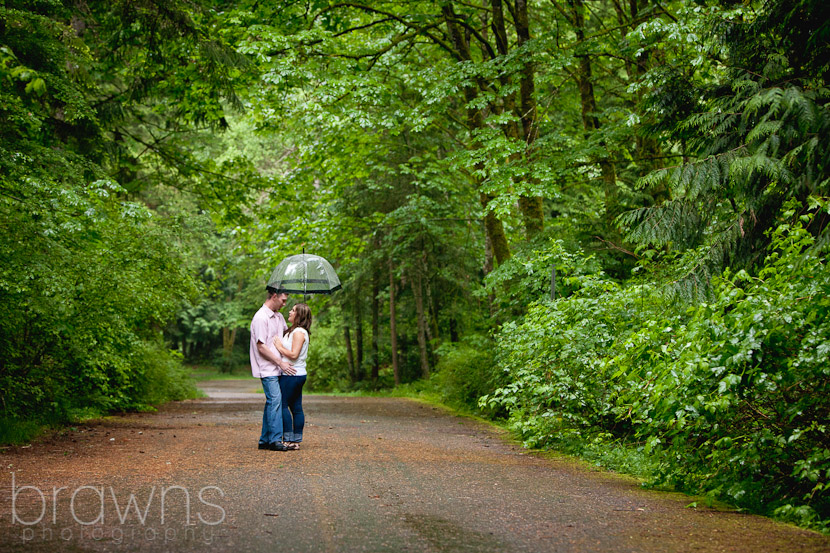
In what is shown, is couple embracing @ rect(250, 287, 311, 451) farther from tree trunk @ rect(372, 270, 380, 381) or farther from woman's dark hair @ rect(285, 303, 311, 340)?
tree trunk @ rect(372, 270, 380, 381)

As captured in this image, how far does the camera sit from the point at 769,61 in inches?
290

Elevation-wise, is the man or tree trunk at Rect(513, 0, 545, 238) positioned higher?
tree trunk at Rect(513, 0, 545, 238)

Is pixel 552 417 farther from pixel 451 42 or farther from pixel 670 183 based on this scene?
pixel 451 42

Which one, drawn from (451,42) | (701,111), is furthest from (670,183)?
(451,42)

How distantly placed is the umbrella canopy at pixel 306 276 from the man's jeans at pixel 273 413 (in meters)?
1.86

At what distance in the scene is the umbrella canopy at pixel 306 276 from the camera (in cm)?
1030

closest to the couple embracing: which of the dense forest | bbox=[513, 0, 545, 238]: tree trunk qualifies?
the dense forest

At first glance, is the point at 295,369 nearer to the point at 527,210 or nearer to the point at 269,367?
the point at 269,367

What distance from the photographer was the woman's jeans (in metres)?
8.90

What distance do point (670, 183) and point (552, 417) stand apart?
133 inches

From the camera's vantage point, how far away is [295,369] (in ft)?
29.2

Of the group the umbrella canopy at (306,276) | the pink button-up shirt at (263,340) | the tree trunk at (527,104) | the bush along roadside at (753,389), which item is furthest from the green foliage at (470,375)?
the bush along roadside at (753,389)

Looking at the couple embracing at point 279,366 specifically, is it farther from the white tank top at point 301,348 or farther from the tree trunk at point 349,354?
the tree trunk at point 349,354

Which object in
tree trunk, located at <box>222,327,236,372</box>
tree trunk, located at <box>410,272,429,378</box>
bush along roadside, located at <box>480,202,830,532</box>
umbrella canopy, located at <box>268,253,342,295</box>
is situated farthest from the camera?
tree trunk, located at <box>222,327,236,372</box>
